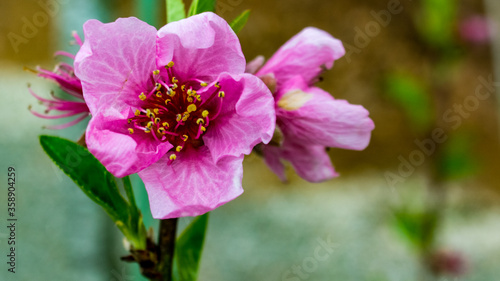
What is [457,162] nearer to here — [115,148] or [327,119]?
[327,119]

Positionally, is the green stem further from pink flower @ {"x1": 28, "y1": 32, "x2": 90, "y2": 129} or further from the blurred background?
the blurred background

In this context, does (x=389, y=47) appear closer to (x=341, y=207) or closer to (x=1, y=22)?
(x=341, y=207)

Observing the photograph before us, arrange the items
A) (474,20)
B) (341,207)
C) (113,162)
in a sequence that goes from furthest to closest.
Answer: (341,207) → (474,20) → (113,162)

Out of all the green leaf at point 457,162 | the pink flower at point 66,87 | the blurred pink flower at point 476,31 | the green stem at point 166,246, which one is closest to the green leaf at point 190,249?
the green stem at point 166,246

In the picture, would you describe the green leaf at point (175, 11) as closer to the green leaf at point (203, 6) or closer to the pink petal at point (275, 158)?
the green leaf at point (203, 6)

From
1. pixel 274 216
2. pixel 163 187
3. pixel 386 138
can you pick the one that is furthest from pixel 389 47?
pixel 163 187

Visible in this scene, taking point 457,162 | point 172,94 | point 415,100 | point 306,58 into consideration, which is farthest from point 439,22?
point 172,94
